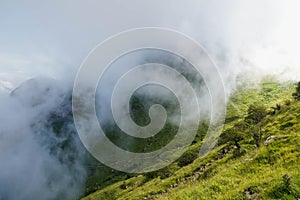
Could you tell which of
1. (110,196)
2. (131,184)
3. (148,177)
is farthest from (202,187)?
(110,196)

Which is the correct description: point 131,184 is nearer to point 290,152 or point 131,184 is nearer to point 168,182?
point 168,182

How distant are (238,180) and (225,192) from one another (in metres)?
1.57

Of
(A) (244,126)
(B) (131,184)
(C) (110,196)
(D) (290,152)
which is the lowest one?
(C) (110,196)

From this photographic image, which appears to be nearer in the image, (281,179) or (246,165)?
(281,179)

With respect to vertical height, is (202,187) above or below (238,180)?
below

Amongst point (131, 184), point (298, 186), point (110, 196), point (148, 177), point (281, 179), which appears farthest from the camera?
point (110, 196)

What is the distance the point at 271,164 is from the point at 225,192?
4183mm

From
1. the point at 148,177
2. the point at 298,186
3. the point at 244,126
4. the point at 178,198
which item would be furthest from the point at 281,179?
the point at 148,177

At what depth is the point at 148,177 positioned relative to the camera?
552ft

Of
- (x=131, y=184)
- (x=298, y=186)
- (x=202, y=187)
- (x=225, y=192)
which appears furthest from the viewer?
(x=131, y=184)

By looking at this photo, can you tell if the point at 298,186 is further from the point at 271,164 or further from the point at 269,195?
the point at 271,164

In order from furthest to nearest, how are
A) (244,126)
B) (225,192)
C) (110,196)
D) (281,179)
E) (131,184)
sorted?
1. (110,196)
2. (131,184)
3. (244,126)
4. (225,192)
5. (281,179)

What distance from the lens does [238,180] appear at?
1938 centimetres

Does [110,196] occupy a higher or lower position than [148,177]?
lower
